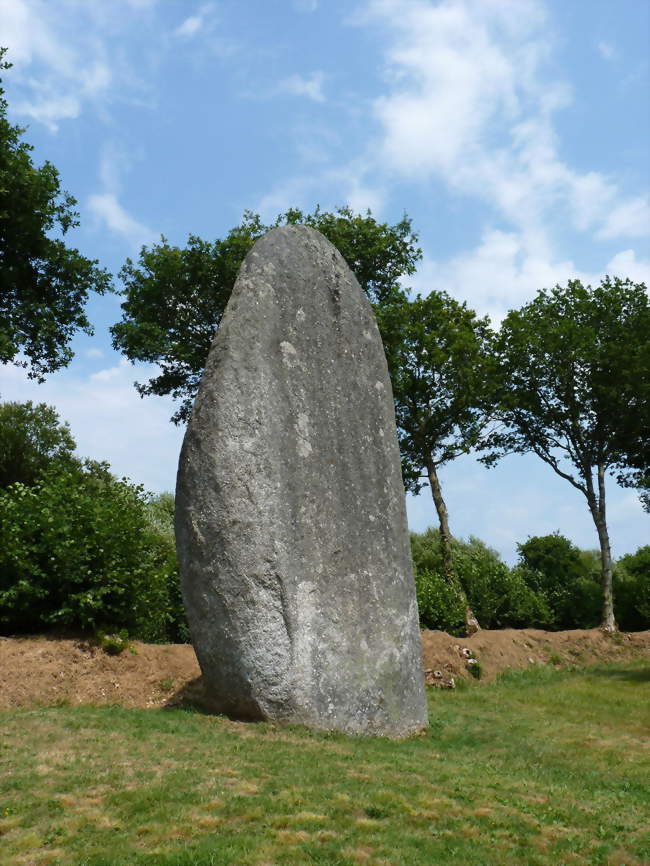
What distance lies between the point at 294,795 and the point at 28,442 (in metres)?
19.9

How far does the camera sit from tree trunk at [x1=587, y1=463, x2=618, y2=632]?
24578 mm

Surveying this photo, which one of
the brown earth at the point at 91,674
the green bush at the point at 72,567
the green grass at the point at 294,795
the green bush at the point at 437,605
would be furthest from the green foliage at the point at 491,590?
the green grass at the point at 294,795

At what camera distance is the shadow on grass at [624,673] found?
17.0m

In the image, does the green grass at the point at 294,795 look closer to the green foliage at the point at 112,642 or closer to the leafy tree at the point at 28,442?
the green foliage at the point at 112,642

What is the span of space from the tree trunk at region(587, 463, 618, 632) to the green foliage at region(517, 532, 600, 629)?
4.12ft

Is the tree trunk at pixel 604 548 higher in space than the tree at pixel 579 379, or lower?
lower

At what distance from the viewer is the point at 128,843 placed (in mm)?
5402

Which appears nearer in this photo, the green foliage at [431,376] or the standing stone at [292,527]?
the standing stone at [292,527]

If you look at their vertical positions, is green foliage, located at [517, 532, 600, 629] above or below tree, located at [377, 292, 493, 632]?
below

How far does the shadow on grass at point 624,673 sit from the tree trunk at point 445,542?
3.41 meters

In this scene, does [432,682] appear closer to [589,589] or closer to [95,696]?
[95,696]

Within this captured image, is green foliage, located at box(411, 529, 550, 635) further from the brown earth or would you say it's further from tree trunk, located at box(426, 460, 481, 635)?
the brown earth

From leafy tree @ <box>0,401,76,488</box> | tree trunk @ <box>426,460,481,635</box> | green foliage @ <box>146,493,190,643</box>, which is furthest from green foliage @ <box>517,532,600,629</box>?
leafy tree @ <box>0,401,76,488</box>

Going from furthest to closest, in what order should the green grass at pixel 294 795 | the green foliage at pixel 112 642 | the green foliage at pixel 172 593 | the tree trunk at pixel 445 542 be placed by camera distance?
the tree trunk at pixel 445 542 < the green foliage at pixel 172 593 < the green foliage at pixel 112 642 < the green grass at pixel 294 795
